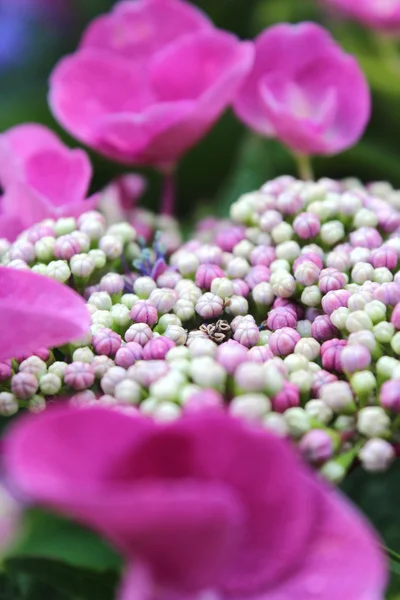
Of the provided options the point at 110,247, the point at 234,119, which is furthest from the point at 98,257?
the point at 234,119

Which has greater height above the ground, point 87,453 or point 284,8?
point 87,453

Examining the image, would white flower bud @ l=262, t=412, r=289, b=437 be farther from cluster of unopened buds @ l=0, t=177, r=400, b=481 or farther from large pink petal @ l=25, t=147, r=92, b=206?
large pink petal @ l=25, t=147, r=92, b=206

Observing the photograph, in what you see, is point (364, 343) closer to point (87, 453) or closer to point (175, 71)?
point (87, 453)

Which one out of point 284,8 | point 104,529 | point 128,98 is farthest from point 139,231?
point 284,8

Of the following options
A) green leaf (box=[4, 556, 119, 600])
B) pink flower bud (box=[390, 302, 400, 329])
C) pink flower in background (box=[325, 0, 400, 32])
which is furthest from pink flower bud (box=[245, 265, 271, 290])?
pink flower in background (box=[325, 0, 400, 32])

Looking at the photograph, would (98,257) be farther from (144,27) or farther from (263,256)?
(144,27)

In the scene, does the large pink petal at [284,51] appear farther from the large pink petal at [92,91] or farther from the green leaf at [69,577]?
the green leaf at [69,577]

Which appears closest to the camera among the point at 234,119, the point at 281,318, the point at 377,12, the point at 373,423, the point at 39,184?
the point at 373,423
